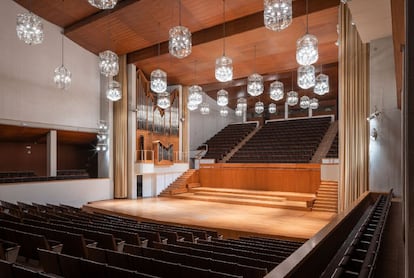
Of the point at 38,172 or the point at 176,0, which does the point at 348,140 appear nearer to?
the point at 176,0

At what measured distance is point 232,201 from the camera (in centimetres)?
947

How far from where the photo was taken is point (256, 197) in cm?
966

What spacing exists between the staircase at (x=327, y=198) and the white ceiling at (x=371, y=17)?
434 centimetres

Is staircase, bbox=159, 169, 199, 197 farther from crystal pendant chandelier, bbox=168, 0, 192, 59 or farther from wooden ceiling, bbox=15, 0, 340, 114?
crystal pendant chandelier, bbox=168, 0, 192, 59

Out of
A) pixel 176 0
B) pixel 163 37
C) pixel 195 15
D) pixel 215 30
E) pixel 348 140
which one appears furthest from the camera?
pixel 163 37

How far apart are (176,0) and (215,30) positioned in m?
1.70

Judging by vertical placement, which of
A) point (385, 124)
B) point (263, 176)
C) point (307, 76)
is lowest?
point (263, 176)

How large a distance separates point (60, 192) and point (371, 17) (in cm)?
917

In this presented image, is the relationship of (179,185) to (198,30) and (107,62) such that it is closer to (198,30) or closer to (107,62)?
(198,30)

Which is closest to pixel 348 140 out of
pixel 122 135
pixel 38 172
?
pixel 122 135

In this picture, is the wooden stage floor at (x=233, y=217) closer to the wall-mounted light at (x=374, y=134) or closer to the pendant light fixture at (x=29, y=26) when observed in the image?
the wall-mounted light at (x=374, y=134)

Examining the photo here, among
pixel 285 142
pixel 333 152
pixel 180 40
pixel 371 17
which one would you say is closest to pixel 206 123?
pixel 285 142

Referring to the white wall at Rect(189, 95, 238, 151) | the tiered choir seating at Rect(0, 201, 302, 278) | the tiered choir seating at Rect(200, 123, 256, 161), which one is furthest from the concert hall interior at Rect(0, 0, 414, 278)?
the white wall at Rect(189, 95, 238, 151)

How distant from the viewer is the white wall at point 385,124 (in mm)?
5754
